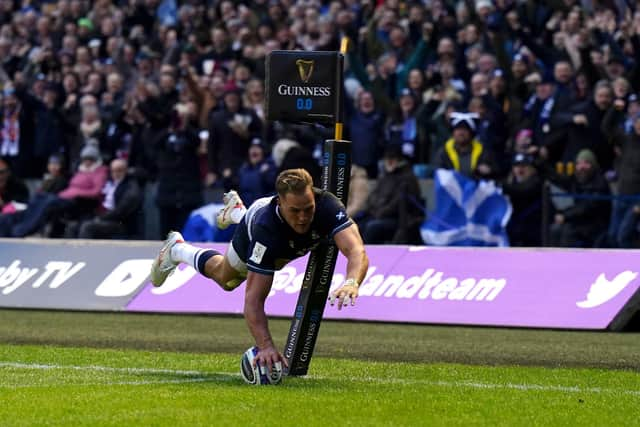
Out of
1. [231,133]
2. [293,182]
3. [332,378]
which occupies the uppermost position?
[293,182]

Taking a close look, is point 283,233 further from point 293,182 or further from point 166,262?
point 166,262

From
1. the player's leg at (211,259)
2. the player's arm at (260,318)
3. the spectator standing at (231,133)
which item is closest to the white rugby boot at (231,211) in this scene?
the player's leg at (211,259)

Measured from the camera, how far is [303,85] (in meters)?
11.2

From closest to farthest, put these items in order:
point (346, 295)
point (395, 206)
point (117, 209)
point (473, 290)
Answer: point (346, 295), point (473, 290), point (395, 206), point (117, 209)

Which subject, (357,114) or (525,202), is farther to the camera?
(357,114)

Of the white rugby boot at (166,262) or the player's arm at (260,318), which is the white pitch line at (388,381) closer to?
the player's arm at (260,318)

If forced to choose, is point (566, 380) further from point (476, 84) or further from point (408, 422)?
point (476, 84)

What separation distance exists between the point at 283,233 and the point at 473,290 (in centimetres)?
616

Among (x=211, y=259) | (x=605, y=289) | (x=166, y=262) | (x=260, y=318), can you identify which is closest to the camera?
(x=260, y=318)

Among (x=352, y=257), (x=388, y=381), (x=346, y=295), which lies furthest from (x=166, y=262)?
(x=346, y=295)

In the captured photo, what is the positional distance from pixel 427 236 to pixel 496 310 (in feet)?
15.6

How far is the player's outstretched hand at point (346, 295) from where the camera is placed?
31.2 ft

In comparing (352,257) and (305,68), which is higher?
(305,68)

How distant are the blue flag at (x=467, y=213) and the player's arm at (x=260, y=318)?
386 inches
